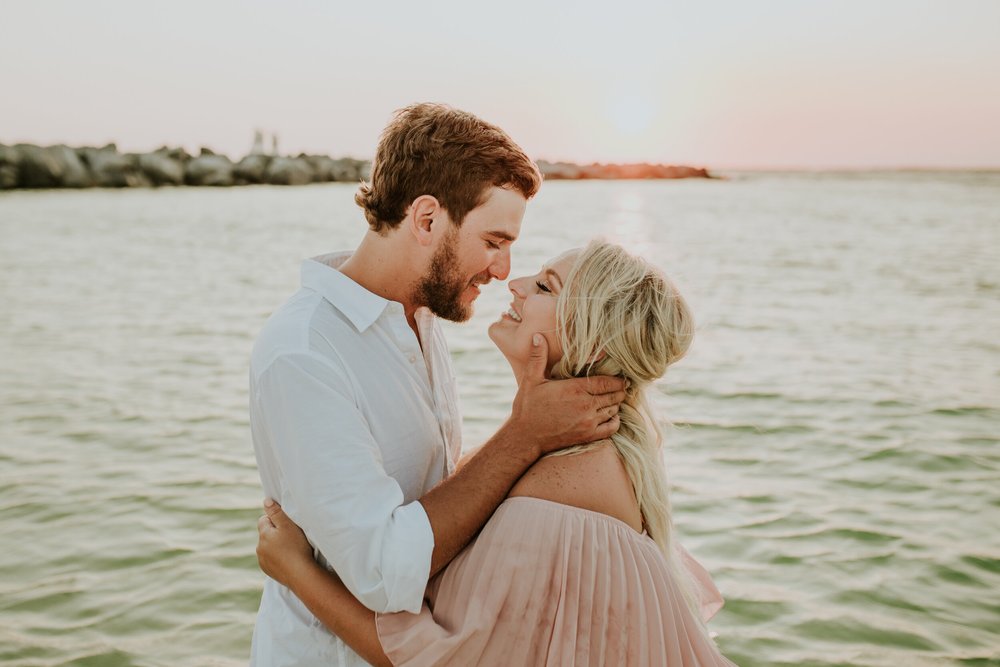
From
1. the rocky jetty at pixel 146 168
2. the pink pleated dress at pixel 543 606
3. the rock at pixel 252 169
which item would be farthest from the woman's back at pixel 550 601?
the rock at pixel 252 169

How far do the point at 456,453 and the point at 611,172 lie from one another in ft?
320

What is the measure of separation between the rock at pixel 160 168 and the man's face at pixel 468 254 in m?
49.6

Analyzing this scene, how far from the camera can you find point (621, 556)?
7.45 ft

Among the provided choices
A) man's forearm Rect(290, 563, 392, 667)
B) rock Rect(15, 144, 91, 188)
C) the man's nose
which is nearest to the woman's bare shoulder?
man's forearm Rect(290, 563, 392, 667)

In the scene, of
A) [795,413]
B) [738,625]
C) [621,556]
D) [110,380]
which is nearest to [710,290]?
[795,413]

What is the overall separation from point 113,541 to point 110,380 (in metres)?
3.87

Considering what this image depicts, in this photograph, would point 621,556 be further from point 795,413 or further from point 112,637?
point 795,413

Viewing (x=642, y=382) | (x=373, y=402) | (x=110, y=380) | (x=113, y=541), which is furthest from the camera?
(x=110, y=380)

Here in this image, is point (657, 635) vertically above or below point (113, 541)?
above

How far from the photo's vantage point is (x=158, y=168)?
48125 mm

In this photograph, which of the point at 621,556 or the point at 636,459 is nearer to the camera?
the point at 621,556

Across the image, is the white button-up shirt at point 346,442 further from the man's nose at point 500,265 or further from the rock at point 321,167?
the rock at point 321,167

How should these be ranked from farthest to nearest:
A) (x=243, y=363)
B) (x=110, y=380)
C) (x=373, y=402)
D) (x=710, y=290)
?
1. (x=710, y=290)
2. (x=243, y=363)
3. (x=110, y=380)
4. (x=373, y=402)

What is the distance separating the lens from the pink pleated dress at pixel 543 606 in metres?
2.14
